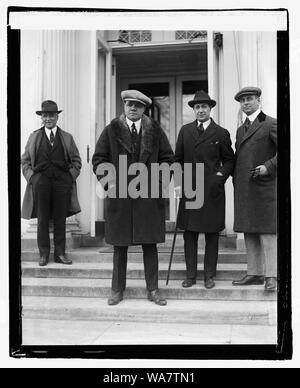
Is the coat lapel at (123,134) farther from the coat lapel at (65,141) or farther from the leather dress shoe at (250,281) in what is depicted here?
the leather dress shoe at (250,281)

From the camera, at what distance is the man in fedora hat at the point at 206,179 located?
4.53m

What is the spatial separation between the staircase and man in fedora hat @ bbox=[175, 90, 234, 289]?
0.19m

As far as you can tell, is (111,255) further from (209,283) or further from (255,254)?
(255,254)

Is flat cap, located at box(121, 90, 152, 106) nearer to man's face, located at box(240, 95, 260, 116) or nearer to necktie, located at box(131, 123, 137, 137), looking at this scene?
necktie, located at box(131, 123, 137, 137)

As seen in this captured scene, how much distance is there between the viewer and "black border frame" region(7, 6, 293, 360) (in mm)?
3857

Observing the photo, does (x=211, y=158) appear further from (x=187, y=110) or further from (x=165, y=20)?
(x=187, y=110)

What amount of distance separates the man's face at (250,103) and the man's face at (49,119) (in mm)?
1832

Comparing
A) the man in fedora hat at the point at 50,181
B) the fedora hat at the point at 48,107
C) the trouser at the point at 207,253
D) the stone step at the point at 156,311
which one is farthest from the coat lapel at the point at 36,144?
the trouser at the point at 207,253

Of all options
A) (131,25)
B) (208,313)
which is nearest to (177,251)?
(208,313)

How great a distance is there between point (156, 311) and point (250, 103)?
2.02 m

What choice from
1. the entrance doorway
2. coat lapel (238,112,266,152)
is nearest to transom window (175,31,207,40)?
the entrance doorway

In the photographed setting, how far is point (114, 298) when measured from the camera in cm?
446

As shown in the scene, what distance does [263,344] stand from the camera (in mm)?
3895

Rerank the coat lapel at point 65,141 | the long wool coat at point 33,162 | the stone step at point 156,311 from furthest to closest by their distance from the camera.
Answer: the coat lapel at point 65,141 → the long wool coat at point 33,162 → the stone step at point 156,311
